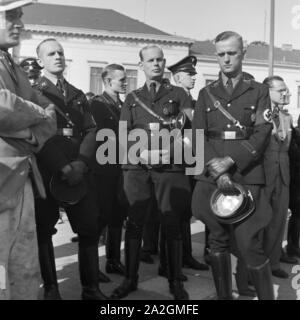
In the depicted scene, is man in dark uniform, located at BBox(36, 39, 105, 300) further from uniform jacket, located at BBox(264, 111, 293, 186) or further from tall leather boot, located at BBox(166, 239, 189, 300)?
uniform jacket, located at BBox(264, 111, 293, 186)

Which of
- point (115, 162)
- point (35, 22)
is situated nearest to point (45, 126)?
point (115, 162)

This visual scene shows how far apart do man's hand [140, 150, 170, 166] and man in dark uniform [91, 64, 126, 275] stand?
842mm

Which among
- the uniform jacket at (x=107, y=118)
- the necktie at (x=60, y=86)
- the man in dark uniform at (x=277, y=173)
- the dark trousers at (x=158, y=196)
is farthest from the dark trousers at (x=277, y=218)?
the necktie at (x=60, y=86)

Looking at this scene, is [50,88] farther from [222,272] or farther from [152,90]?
[222,272]

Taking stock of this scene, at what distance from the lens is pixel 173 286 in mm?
3871

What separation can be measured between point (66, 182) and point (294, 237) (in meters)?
3.15

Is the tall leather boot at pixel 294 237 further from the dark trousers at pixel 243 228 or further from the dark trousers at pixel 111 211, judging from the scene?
the dark trousers at pixel 243 228

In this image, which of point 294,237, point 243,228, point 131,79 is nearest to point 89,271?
point 243,228

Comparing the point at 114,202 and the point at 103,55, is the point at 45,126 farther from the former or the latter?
the point at 103,55

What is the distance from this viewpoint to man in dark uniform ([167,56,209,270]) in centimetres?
482

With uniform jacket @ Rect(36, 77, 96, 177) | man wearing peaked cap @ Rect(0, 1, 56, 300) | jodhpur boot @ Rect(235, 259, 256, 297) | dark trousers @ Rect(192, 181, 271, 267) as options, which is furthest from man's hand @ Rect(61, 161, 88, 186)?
jodhpur boot @ Rect(235, 259, 256, 297)

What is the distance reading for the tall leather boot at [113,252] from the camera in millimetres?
4617

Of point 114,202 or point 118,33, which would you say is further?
point 118,33
